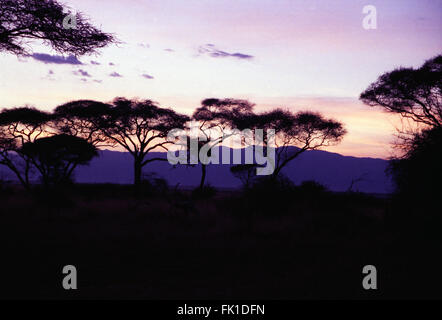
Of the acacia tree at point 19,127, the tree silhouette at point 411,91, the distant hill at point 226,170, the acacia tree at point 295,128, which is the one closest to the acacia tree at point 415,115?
the tree silhouette at point 411,91

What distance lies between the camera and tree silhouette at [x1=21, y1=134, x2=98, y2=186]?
950 inches

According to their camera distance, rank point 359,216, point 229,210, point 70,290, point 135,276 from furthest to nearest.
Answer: point 229,210
point 359,216
point 135,276
point 70,290

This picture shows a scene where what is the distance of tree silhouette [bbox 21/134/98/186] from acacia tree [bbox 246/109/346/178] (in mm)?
12402

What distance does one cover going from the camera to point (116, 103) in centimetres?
2638

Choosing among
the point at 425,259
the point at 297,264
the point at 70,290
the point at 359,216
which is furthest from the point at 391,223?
the point at 70,290

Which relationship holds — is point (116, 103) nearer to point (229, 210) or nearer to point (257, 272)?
point (229, 210)

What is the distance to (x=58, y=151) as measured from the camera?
24.4 m

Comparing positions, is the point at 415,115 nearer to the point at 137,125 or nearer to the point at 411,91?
the point at 411,91

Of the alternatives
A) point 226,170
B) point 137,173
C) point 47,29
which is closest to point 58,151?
point 137,173

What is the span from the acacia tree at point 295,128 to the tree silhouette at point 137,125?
6.55 metres

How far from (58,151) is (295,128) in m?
16.9

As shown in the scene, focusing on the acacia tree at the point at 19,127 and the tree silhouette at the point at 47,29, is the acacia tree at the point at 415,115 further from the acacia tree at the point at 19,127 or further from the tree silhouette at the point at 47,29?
the acacia tree at the point at 19,127

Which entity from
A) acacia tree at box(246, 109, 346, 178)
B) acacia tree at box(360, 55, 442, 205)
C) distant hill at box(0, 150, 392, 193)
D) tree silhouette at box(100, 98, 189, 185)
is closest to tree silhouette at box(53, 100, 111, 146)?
tree silhouette at box(100, 98, 189, 185)
